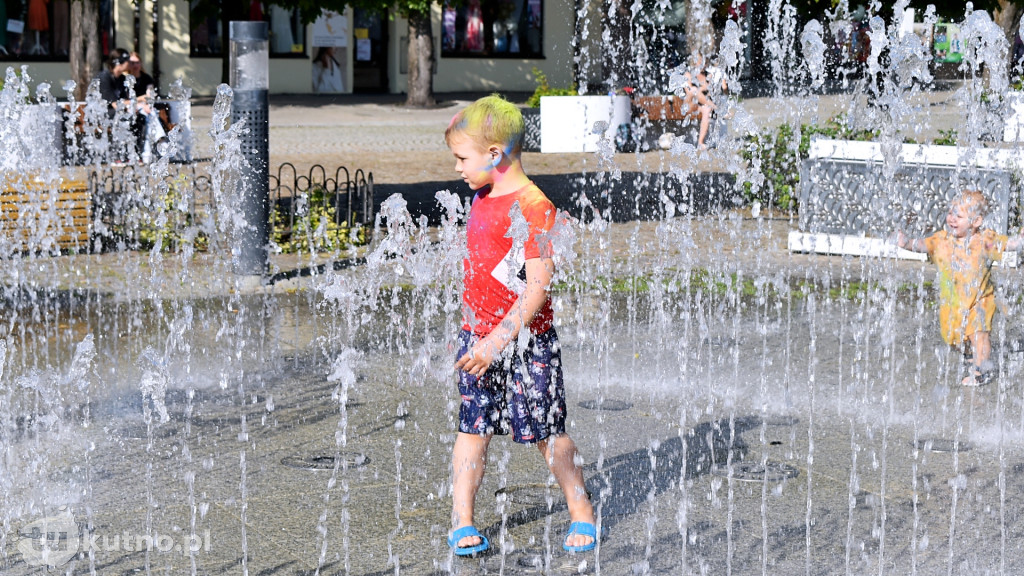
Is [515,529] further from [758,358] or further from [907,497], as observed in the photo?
[758,358]

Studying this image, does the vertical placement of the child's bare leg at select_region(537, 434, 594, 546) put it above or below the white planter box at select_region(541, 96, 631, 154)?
below

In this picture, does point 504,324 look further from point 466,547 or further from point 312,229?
point 312,229

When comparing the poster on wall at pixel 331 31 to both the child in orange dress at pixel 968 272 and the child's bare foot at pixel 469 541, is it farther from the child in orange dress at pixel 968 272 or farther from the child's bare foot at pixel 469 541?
the child's bare foot at pixel 469 541

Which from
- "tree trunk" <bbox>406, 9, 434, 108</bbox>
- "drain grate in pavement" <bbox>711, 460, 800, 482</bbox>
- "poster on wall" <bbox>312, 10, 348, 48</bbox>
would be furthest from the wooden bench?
"poster on wall" <bbox>312, 10, 348, 48</bbox>

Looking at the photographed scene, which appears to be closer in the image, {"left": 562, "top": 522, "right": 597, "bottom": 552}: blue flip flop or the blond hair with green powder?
the blond hair with green powder

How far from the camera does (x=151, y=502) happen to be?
5008 mm

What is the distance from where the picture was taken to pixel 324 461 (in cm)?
555

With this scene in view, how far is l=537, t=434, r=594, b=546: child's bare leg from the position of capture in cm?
461

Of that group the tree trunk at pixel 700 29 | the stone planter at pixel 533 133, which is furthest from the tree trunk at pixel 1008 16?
the stone planter at pixel 533 133

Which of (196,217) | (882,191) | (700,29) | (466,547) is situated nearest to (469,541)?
(466,547)

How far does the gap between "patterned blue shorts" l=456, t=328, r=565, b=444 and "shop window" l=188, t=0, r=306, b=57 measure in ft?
83.9

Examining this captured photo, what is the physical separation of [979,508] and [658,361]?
266 centimetres

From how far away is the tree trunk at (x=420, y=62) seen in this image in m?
27.5

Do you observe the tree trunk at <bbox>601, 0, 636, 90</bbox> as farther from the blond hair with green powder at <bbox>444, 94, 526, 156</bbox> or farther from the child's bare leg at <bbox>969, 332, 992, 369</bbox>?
the blond hair with green powder at <bbox>444, 94, 526, 156</bbox>
